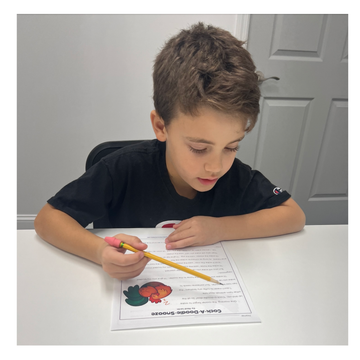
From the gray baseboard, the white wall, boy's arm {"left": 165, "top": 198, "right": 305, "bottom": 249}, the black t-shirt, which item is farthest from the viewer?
the gray baseboard

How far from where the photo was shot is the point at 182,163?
0.66 metres

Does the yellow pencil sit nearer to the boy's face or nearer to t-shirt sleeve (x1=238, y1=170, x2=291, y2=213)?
the boy's face

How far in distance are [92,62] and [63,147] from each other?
49 cm

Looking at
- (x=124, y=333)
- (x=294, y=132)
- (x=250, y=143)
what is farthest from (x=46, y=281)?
(x=294, y=132)

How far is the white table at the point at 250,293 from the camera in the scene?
43 centimetres

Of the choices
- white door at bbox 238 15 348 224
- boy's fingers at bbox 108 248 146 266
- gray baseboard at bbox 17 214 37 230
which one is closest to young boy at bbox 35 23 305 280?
boy's fingers at bbox 108 248 146 266

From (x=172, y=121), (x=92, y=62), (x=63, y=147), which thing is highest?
(x=92, y=62)

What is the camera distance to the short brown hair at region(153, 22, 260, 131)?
0.59 m

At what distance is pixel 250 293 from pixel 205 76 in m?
0.43

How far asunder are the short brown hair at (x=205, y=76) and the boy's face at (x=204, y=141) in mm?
19

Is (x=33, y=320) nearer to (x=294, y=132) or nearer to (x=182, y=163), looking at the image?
(x=182, y=163)

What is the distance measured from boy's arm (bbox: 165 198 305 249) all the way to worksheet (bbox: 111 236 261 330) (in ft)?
0.14

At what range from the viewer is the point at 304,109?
171 cm

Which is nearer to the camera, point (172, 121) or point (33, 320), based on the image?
point (33, 320)
